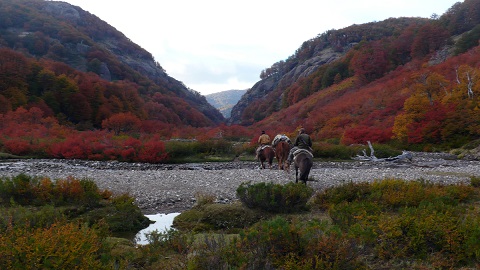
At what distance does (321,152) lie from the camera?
30.0 meters

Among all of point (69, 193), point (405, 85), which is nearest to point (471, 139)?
point (405, 85)

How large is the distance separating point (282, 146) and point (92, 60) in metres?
101

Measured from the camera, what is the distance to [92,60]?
105m

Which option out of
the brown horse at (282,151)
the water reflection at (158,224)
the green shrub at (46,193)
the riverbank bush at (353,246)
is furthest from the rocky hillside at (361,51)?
the green shrub at (46,193)

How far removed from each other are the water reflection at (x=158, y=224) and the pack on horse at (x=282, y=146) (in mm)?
8506

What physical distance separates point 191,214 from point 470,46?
64625 mm

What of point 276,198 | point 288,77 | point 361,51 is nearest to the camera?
point 276,198

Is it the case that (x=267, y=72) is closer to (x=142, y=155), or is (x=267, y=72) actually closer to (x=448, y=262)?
(x=142, y=155)

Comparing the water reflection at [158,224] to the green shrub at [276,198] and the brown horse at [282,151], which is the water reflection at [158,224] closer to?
the green shrub at [276,198]

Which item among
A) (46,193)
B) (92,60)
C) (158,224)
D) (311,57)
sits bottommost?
(158,224)

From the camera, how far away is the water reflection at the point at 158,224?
8.52 metres

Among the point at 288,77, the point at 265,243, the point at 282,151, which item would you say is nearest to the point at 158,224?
the point at 265,243

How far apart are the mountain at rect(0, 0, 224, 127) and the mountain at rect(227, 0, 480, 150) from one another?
27.4 m

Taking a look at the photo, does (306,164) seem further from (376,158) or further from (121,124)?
(121,124)
